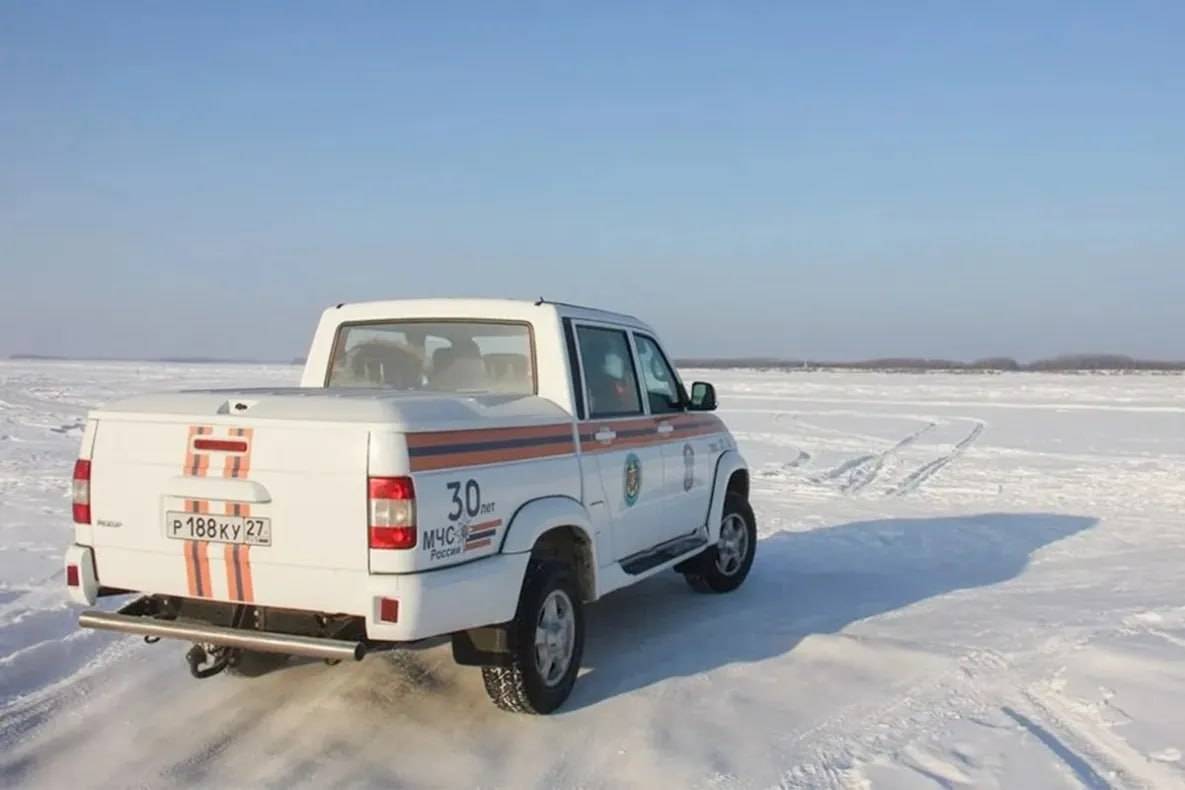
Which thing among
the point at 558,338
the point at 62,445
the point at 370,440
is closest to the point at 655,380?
the point at 558,338

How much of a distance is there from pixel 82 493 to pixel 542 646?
7.29 ft

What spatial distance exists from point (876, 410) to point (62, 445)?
68.9ft

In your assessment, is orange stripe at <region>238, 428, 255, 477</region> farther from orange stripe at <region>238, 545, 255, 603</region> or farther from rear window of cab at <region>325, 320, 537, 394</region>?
rear window of cab at <region>325, 320, 537, 394</region>

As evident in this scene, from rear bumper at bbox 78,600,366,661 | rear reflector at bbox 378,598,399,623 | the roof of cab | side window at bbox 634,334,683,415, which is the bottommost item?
rear bumper at bbox 78,600,366,661

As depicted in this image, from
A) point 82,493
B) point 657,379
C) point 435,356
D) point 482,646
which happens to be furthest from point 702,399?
point 82,493

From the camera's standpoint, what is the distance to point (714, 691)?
5.49 metres

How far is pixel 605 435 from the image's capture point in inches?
229

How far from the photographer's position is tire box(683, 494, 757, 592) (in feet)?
25.4

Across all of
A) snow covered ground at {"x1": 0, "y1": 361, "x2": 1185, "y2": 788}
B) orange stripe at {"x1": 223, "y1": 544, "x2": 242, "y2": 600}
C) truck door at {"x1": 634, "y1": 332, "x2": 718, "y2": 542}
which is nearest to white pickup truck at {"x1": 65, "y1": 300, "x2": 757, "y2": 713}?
orange stripe at {"x1": 223, "y1": 544, "x2": 242, "y2": 600}

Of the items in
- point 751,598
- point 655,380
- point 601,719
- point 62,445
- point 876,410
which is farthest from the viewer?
point 876,410

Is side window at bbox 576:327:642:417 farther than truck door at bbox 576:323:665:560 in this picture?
Yes

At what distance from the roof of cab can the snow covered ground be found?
1.97 metres

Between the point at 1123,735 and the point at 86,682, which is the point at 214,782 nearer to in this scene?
the point at 86,682

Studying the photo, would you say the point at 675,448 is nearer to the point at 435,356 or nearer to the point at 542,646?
the point at 435,356
